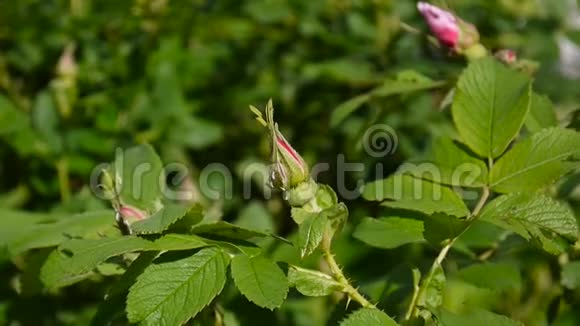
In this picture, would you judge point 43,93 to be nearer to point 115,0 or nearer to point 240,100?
point 115,0

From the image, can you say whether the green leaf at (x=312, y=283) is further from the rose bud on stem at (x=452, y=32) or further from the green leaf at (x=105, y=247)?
the rose bud on stem at (x=452, y=32)

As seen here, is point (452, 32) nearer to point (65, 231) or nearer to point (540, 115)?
point (540, 115)

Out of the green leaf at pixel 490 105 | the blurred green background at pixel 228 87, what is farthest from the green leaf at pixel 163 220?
the blurred green background at pixel 228 87

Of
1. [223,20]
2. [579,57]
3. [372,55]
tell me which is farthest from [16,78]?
[579,57]

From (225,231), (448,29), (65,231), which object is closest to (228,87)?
(448,29)

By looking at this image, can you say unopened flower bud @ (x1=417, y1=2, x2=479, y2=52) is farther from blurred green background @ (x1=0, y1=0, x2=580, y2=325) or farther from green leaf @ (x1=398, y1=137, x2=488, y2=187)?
blurred green background @ (x1=0, y1=0, x2=580, y2=325)

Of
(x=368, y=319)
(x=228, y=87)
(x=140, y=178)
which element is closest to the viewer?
(x=368, y=319)
